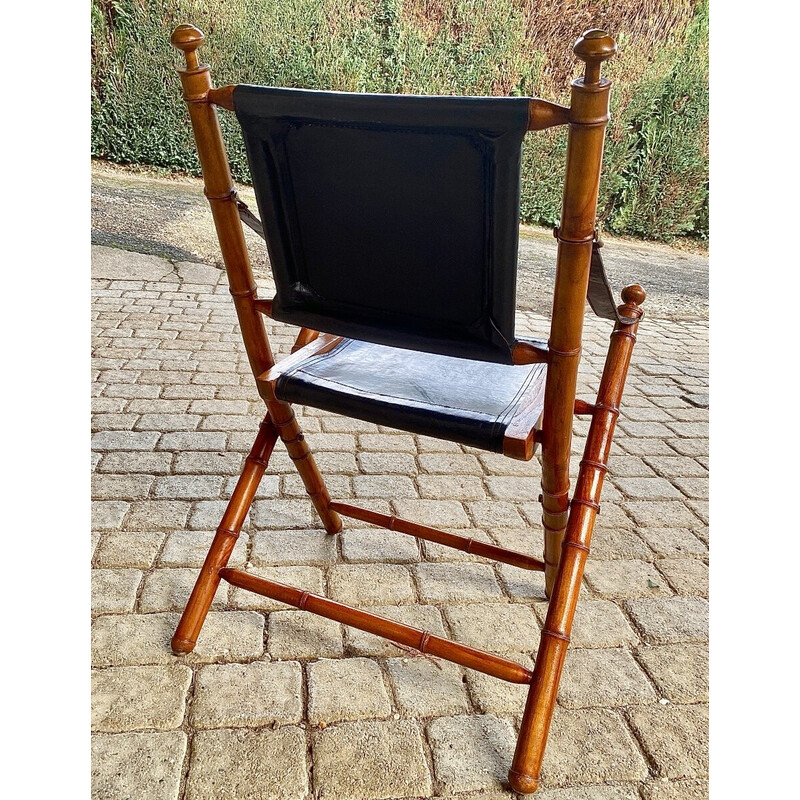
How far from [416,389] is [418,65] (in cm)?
653

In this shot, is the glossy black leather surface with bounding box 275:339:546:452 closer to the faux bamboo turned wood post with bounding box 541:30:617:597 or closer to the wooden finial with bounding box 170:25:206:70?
the faux bamboo turned wood post with bounding box 541:30:617:597

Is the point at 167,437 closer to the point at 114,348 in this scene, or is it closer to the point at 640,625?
the point at 114,348

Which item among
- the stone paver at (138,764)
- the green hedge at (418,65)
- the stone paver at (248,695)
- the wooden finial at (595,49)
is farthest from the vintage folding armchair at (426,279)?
the green hedge at (418,65)

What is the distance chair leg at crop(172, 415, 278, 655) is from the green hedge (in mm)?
5579

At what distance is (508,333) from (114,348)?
295cm

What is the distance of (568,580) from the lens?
1.63 m

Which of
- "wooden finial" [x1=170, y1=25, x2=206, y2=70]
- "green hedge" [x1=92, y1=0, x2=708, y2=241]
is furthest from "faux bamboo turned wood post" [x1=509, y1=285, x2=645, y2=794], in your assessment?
"green hedge" [x1=92, y1=0, x2=708, y2=241]

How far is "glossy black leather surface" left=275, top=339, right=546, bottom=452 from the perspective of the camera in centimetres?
159

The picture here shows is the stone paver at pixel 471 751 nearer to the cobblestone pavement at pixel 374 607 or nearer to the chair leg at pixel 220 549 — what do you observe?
the cobblestone pavement at pixel 374 607

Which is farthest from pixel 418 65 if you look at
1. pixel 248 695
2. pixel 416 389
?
pixel 248 695

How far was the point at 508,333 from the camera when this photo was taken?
1433mm

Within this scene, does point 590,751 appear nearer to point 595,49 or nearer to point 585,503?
point 585,503

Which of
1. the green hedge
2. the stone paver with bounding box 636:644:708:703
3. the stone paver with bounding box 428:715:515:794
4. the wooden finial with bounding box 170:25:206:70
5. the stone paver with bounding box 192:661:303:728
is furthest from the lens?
the green hedge

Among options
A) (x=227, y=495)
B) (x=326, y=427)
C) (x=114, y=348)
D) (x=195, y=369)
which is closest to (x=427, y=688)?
(x=227, y=495)
